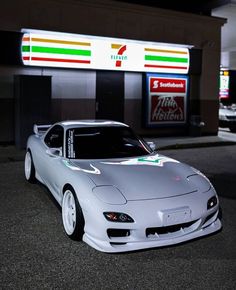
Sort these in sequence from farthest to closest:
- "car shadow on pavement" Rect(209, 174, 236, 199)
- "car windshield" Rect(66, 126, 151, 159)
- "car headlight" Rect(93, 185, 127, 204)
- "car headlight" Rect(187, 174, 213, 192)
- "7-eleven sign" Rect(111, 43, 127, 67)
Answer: "7-eleven sign" Rect(111, 43, 127, 67) < "car shadow on pavement" Rect(209, 174, 236, 199) < "car windshield" Rect(66, 126, 151, 159) < "car headlight" Rect(187, 174, 213, 192) < "car headlight" Rect(93, 185, 127, 204)

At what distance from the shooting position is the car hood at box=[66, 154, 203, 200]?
4363 mm

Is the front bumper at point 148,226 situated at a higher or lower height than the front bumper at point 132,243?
higher

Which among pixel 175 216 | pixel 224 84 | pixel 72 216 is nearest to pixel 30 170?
pixel 72 216

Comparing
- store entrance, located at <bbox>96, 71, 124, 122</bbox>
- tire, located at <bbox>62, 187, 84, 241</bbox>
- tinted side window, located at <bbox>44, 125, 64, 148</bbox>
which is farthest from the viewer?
store entrance, located at <bbox>96, 71, 124, 122</bbox>

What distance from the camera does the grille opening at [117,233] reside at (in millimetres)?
4020

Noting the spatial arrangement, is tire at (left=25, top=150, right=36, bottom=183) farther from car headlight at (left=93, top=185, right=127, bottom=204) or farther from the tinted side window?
car headlight at (left=93, top=185, right=127, bottom=204)

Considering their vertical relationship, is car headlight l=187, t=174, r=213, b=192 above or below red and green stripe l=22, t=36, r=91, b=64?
below

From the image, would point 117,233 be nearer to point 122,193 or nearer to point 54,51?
point 122,193

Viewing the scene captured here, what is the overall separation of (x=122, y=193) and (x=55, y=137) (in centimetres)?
241

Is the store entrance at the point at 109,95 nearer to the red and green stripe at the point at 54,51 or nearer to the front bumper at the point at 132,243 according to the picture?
the red and green stripe at the point at 54,51

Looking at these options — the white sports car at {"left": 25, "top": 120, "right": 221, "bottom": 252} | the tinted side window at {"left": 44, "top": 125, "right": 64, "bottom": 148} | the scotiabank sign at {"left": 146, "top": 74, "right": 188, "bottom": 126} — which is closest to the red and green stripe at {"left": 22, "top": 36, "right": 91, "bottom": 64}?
the scotiabank sign at {"left": 146, "top": 74, "right": 188, "bottom": 126}

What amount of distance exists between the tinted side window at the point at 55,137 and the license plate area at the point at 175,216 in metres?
2.54

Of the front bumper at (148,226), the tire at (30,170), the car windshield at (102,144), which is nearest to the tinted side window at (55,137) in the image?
the car windshield at (102,144)

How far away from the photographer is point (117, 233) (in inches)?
159
